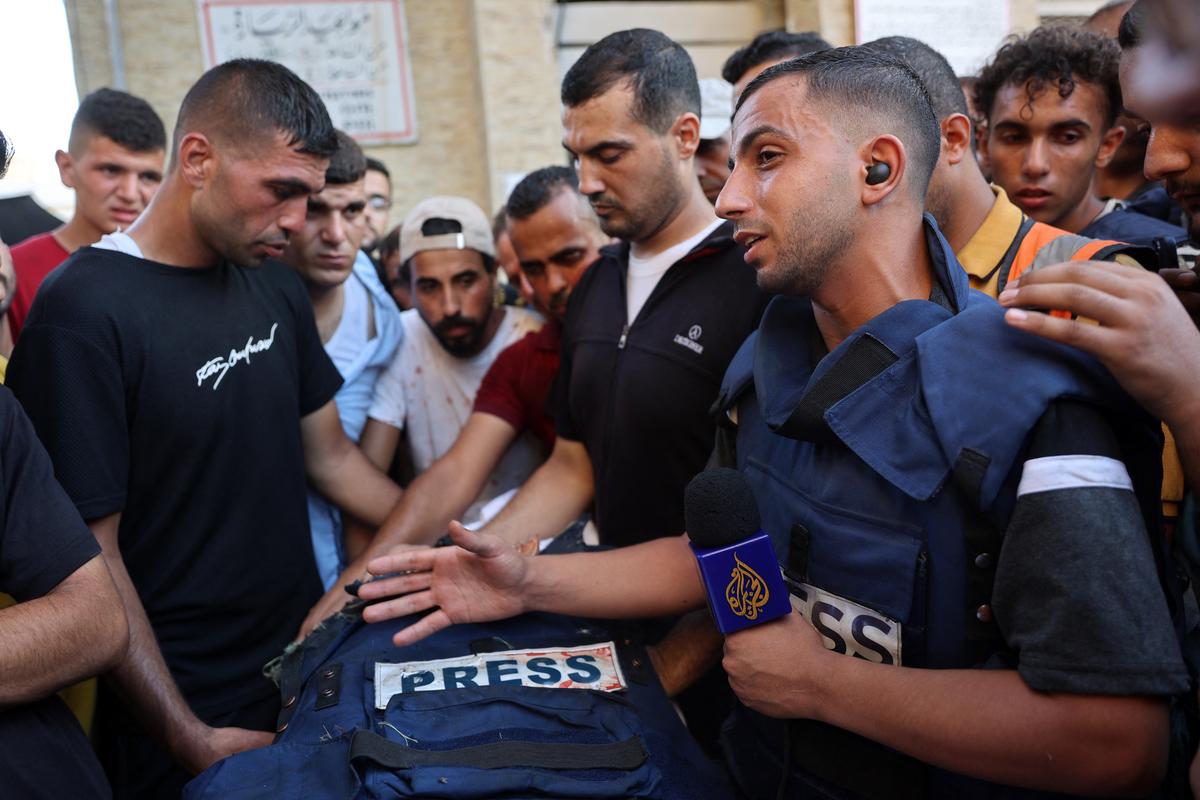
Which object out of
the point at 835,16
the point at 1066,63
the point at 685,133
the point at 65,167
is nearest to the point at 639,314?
the point at 685,133

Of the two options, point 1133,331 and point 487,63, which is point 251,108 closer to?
point 1133,331

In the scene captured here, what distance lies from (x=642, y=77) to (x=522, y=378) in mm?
949

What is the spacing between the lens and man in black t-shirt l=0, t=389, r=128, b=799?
5.20 feet

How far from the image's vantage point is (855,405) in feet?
4.58

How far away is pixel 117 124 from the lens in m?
3.86

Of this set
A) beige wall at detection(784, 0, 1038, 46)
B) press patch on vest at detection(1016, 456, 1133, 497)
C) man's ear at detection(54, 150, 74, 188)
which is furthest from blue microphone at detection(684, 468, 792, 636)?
beige wall at detection(784, 0, 1038, 46)

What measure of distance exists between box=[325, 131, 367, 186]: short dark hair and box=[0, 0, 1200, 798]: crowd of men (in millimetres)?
20

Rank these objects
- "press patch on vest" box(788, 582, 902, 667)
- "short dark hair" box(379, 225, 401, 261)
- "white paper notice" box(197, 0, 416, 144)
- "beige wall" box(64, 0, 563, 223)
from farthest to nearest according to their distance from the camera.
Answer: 1. "white paper notice" box(197, 0, 416, 144)
2. "beige wall" box(64, 0, 563, 223)
3. "short dark hair" box(379, 225, 401, 261)
4. "press patch on vest" box(788, 582, 902, 667)

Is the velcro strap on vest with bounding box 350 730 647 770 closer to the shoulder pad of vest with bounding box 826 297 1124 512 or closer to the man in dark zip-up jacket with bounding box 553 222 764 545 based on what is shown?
Result: the shoulder pad of vest with bounding box 826 297 1124 512

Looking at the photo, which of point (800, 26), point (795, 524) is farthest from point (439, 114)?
point (795, 524)

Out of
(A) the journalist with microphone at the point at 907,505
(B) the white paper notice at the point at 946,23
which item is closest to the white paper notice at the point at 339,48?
(B) the white paper notice at the point at 946,23

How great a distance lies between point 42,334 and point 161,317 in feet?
0.83

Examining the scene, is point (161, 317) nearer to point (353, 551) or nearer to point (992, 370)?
point (353, 551)

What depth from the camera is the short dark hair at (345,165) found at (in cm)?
317
